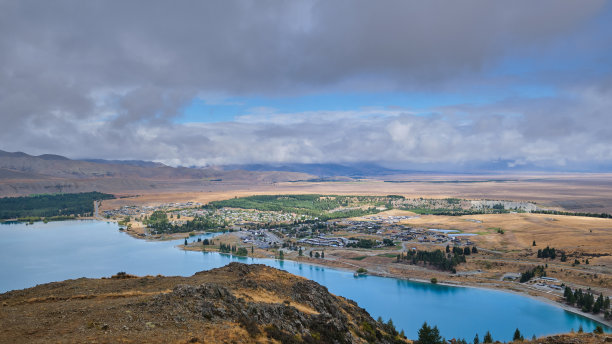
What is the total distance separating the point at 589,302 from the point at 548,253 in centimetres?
1961

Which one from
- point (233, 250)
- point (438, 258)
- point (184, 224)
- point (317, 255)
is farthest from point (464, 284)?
point (184, 224)

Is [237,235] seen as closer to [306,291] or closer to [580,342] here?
[306,291]

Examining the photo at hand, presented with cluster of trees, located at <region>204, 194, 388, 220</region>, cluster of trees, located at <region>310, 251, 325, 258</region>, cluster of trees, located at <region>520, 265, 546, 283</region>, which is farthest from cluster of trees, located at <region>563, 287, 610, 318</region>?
cluster of trees, located at <region>204, 194, 388, 220</region>

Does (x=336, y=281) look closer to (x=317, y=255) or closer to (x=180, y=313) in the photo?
(x=317, y=255)

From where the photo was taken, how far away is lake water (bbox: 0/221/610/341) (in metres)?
33.8

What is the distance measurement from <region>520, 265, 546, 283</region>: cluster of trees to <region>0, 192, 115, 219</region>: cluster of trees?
107 m

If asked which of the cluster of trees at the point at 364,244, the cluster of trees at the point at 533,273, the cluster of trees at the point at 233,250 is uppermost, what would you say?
the cluster of trees at the point at 533,273

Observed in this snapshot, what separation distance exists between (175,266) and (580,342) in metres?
48.6

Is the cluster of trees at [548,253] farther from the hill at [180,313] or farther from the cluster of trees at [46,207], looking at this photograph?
the cluster of trees at [46,207]

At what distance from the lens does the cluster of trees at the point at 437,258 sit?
49866mm

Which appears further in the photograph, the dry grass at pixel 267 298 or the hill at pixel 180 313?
the dry grass at pixel 267 298

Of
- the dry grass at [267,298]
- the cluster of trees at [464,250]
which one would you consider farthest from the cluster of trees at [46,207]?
the dry grass at [267,298]

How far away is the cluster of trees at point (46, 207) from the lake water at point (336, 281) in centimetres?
2960

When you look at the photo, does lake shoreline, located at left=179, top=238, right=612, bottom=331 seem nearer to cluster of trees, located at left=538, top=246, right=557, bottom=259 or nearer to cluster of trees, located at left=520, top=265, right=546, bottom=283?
cluster of trees, located at left=520, top=265, right=546, bottom=283
